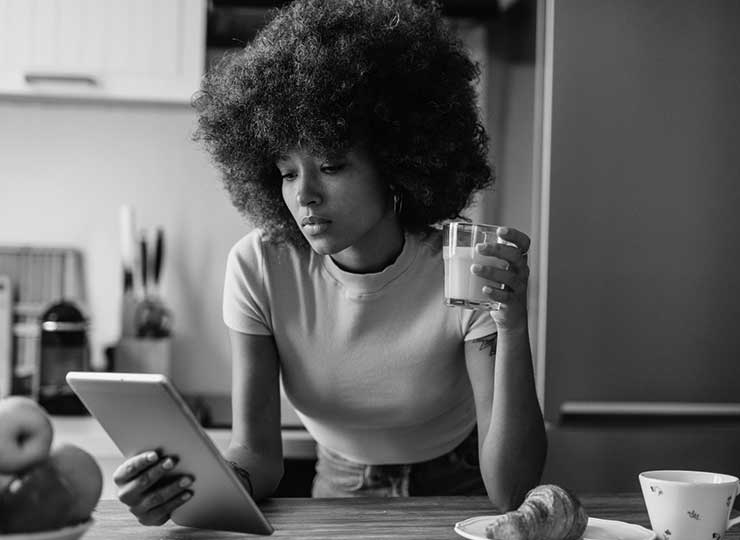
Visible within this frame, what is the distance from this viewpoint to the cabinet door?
2340 mm

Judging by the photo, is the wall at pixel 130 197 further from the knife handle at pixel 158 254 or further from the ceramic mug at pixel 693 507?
the ceramic mug at pixel 693 507

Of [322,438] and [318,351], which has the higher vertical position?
[318,351]

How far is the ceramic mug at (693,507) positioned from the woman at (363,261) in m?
0.33

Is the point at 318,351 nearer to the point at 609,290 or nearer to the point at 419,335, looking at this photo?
the point at 419,335

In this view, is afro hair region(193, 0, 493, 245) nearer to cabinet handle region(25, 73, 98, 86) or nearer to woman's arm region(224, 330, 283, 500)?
woman's arm region(224, 330, 283, 500)

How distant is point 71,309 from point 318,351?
3.54 feet

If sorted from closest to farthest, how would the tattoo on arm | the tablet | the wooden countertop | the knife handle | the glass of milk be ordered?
the tablet < the wooden countertop < the glass of milk < the tattoo on arm < the knife handle

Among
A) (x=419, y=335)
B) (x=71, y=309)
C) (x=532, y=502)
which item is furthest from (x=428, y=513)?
(x=71, y=309)

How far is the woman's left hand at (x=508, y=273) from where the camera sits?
1172 mm

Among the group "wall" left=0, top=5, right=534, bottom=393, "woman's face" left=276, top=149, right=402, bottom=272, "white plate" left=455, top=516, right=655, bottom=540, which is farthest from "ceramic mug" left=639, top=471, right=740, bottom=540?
"wall" left=0, top=5, right=534, bottom=393

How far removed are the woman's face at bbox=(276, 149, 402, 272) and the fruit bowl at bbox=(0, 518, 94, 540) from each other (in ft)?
1.96

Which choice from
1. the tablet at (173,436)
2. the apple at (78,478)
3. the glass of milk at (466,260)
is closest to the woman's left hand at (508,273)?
the glass of milk at (466,260)

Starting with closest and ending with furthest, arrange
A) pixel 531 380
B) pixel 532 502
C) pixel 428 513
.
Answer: pixel 532 502 < pixel 428 513 < pixel 531 380

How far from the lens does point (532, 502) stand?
1.01 m
